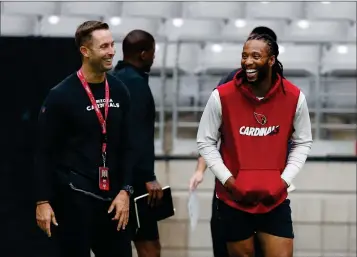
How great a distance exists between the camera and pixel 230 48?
9477 mm

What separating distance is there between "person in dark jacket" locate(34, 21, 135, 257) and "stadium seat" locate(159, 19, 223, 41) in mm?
5822

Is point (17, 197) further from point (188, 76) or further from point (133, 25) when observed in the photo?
point (133, 25)

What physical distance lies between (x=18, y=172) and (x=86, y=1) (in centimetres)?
497

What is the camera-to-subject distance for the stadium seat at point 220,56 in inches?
366

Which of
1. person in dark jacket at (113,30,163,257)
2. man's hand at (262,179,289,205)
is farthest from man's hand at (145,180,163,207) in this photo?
man's hand at (262,179,289,205)

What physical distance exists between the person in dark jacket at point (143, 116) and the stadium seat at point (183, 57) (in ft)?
12.3

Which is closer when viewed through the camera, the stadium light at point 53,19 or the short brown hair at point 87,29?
the short brown hair at point 87,29

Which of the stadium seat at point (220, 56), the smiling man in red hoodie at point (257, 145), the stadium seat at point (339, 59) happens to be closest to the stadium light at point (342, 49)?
the stadium seat at point (339, 59)

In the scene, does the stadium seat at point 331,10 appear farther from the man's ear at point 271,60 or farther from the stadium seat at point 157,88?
the man's ear at point 271,60

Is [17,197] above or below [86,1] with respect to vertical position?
below

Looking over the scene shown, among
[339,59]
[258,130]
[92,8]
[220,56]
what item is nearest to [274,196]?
[258,130]

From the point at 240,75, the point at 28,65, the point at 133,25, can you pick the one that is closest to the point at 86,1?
the point at 133,25

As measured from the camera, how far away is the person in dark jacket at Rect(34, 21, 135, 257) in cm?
414

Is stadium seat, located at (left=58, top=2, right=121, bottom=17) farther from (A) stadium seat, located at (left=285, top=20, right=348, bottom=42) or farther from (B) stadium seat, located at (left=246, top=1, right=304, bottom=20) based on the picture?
(A) stadium seat, located at (left=285, top=20, right=348, bottom=42)
